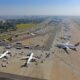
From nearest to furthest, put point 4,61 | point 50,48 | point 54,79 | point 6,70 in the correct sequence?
point 54,79 → point 6,70 → point 4,61 → point 50,48

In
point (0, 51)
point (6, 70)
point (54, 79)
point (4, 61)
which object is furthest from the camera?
point (0, 51)

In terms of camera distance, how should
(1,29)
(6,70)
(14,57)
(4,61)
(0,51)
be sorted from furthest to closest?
(1,29), (0,51), (14,57), (4,61), (6,70)

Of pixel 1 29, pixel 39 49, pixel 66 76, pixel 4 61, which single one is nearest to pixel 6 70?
pixel 4 61

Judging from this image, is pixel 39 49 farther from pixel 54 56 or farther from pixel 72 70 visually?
pixel 72 70

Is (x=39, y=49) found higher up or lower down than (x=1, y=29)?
higher up

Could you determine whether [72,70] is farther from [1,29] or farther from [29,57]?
[1,29]

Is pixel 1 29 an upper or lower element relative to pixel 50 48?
lower

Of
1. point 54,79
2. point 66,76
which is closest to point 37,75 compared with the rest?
point 54,79

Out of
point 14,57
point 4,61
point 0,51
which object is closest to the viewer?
point 4,61

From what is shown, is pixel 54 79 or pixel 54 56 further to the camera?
pixel 54 56
